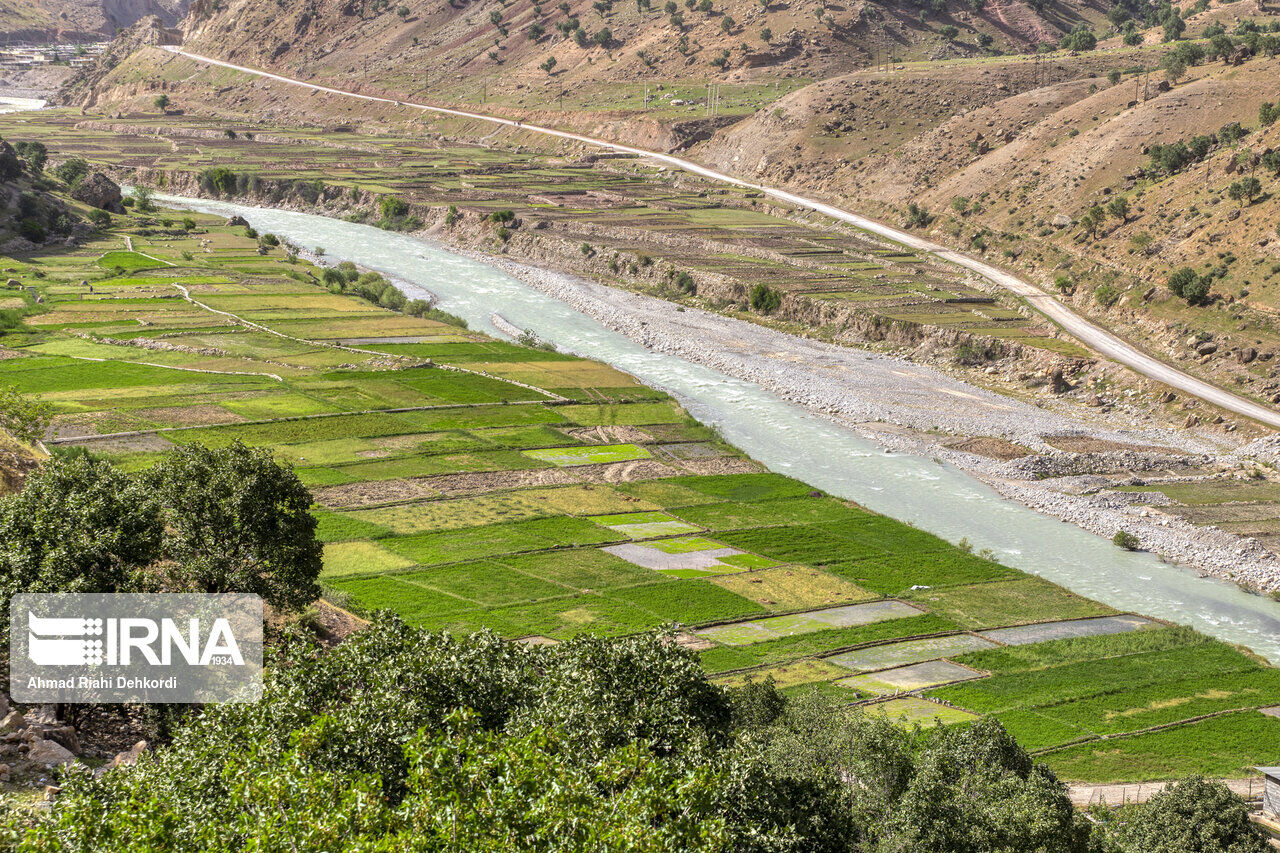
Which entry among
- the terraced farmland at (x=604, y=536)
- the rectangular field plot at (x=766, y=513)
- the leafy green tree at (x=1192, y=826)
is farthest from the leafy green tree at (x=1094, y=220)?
the leafy green tree at (x=1192, y=826)

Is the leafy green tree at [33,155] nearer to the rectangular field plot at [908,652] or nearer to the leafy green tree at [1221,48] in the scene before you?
the rectangular field plot at [908,652]

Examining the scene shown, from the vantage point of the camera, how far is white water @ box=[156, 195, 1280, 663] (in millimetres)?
65875

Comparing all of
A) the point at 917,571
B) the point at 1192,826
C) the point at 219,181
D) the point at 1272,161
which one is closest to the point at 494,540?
the point at 917,571

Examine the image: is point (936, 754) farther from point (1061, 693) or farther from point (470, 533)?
point (470, 533)

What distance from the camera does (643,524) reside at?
7156 cm

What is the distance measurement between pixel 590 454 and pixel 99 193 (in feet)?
364

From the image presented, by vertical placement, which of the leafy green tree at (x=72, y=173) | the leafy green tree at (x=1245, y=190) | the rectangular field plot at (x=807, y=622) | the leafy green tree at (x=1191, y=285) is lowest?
the rectangular field plot at (x=807, y=622)

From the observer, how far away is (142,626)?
36.9 meters

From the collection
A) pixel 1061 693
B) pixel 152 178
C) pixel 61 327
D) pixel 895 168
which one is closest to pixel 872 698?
pixel 1061 693

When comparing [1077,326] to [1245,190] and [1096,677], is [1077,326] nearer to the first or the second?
[1245,190]

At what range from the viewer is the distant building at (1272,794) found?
1686 inches

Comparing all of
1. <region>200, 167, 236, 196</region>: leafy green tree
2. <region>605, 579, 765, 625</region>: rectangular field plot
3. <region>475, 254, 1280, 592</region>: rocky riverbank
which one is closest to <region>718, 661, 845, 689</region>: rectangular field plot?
<region>605, 579, 765, 625</region>: rectangular field plot

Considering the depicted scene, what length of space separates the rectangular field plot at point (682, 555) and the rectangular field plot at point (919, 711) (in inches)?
626

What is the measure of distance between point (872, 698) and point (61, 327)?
8661cm
